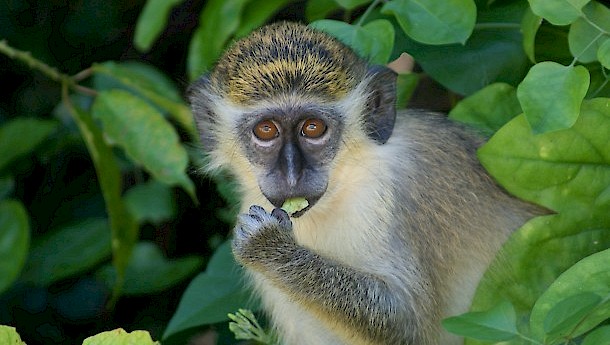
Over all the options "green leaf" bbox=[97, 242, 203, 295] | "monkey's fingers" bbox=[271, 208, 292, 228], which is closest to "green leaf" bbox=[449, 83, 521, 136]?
"monkey's fingers" bbox=[271, 208, 292, 228]

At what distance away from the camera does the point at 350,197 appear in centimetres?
355

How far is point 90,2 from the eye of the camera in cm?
616

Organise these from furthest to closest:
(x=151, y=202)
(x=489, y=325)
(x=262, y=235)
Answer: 1. (x=151, y=202)
2. (x=262, y=235)
3. (x=489, y=325)

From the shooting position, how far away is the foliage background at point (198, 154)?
9.52 feet

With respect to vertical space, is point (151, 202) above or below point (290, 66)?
below

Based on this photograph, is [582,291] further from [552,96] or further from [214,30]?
[214,30]

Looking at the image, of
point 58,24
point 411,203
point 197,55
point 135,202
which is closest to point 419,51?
point 411,203

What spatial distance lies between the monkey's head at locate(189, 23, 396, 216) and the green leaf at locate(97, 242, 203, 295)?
5.46 ft

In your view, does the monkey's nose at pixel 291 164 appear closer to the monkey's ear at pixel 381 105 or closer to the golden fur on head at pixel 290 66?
the golden fur on head at pixel 290 66

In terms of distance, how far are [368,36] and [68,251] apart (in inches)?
89.9

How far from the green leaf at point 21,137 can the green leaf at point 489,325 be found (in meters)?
3.07

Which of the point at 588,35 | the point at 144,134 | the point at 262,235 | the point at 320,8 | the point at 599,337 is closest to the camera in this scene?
the point at 599,337

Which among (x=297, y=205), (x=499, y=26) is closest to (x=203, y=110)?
(x=297, y=205)

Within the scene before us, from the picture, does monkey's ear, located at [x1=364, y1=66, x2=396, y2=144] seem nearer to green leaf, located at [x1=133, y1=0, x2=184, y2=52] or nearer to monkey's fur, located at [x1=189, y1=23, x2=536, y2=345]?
monkey's fur, located at [x1=189, y1=23, x2=536, y2=345]
